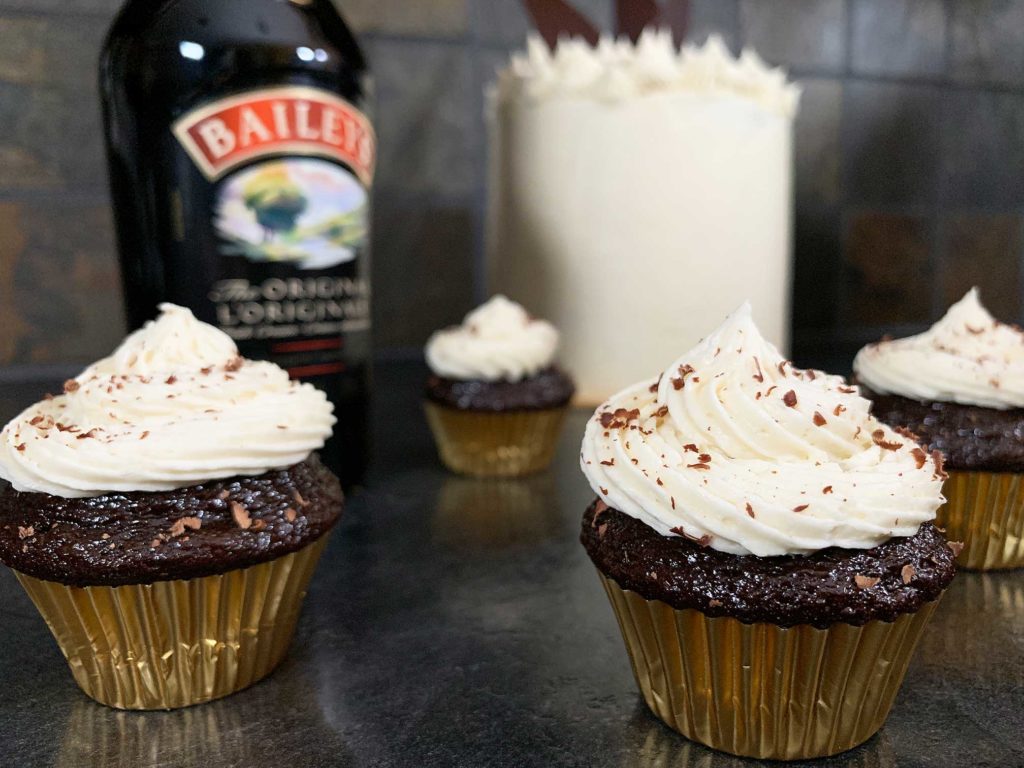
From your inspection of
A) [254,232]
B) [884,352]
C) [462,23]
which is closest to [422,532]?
[254,232]

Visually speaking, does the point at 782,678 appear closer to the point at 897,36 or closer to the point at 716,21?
the point at 716,21

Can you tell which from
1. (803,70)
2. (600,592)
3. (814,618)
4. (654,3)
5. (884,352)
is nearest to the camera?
(814,618)

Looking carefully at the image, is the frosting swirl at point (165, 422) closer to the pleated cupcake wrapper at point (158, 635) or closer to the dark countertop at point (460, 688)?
the pleated cupcake wrapper at point (158, 635)

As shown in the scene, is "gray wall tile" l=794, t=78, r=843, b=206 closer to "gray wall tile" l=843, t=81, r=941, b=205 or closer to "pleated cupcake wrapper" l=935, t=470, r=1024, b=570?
"gray wall tile" l=843, t=81, r=941, b=205

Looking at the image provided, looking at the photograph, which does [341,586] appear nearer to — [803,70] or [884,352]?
[884,352]

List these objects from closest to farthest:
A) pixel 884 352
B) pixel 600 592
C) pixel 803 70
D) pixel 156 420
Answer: pixel 156 420 < pixel 600 592 < pixel 884 352 < pixel 803 70

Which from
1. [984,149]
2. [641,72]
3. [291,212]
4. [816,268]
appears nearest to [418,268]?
[641,72]
